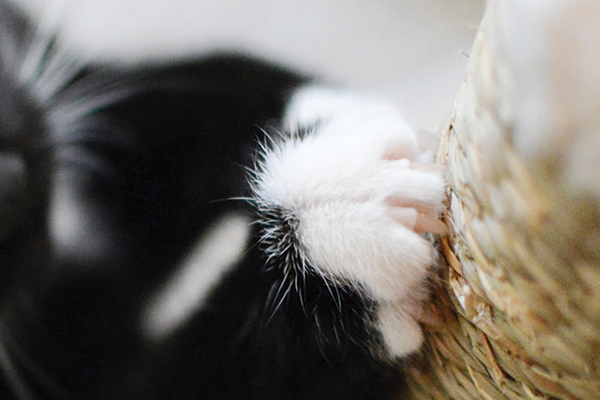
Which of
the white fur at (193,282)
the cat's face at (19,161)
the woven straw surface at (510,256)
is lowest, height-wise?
the white fur at (193,282)

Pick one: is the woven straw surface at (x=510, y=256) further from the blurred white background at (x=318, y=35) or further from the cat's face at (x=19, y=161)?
the cat's face at (x=19, y=161)

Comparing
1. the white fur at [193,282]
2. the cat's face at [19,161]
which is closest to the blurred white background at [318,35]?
the cat's face at [19,161]

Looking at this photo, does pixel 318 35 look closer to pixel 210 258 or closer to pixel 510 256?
pixel 210 258

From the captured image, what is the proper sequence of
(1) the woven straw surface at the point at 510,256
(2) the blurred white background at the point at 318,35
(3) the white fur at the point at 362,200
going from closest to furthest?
1. (1) the woven straw surface at the point at 510,256
2. (3) the white fur at the point at 362,200
3. (2) the blurred white background at the point at 318,35

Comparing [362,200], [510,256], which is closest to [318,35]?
[362,200]

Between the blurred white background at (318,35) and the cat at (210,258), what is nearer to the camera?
the cat at (210,258)

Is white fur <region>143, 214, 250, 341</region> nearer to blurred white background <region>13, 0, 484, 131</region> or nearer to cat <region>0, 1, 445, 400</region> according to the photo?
cat <region>0, 1, 445, 400</region>
